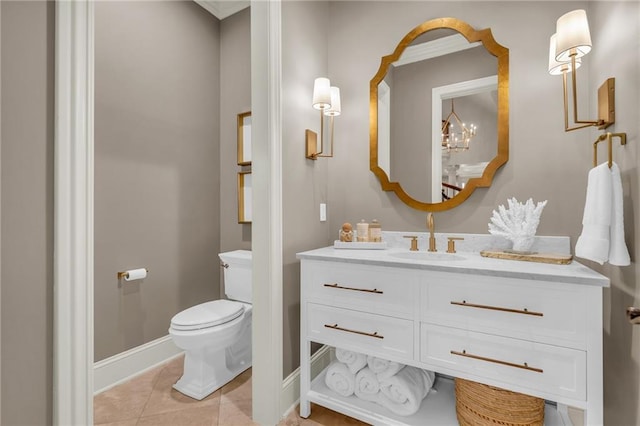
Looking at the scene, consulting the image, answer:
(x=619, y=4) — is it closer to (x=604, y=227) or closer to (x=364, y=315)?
(x=604, y=227)

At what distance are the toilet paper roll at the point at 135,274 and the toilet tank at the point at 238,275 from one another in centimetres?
55

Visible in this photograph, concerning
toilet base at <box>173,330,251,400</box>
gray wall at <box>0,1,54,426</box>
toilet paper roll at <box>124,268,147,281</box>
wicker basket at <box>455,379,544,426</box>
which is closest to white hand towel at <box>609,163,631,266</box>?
wicker basket at <box>455,379,544,426</box>

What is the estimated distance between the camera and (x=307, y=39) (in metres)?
1.89

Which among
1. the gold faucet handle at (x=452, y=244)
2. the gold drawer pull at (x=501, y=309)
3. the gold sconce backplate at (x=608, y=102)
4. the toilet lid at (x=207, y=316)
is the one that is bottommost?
the toilet lid at (x=207, y=316)

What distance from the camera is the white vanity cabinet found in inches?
41.0

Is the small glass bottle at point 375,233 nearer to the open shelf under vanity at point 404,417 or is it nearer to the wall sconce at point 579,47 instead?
the open shelf under vanity at point 404,417

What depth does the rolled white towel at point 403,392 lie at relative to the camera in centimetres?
148

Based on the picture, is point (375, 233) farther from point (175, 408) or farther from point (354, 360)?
point (175, 408)

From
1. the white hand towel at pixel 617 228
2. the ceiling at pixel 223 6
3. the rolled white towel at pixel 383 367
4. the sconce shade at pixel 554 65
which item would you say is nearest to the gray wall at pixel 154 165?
the ceiling at pixel 223 6

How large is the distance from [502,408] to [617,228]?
88 cm

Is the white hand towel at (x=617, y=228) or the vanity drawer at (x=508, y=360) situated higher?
the white hand towel at (x=617, y=228)

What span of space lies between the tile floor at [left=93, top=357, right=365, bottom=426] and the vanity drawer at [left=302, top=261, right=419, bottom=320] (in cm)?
68

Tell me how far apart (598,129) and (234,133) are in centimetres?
245

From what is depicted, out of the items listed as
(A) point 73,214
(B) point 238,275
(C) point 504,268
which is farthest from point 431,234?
(A) point 73,214
